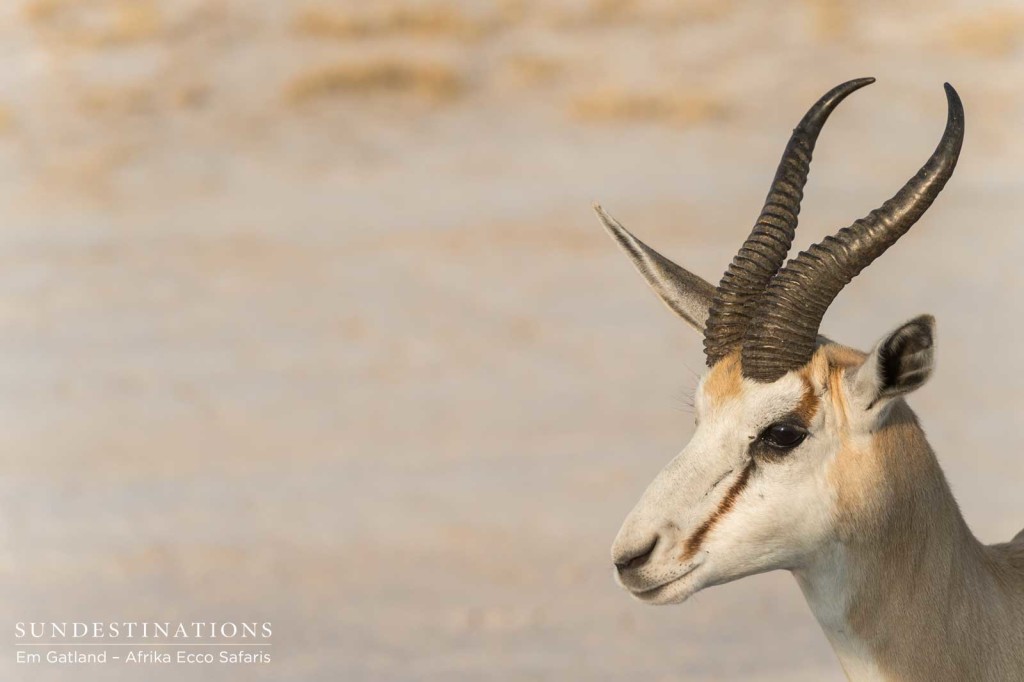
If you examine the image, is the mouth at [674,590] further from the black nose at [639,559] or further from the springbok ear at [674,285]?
the springbok ear at [674,285]

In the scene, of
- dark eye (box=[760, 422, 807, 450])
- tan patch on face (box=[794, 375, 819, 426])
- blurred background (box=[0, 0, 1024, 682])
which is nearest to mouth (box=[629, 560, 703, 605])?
dark eye (box=[760, 422, 807, 450])

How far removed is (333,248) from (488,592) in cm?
754

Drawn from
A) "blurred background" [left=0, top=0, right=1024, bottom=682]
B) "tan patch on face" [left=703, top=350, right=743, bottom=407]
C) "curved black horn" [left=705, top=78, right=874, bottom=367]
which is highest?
"blurred background" [left=0, top=0, right=1024, bottom=682]

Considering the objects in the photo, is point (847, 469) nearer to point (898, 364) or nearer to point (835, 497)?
point (835, 497)

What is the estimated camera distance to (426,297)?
56.9 ft

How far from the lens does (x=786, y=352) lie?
5234 millimetres

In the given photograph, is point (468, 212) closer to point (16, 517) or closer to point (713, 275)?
point (713, 275)

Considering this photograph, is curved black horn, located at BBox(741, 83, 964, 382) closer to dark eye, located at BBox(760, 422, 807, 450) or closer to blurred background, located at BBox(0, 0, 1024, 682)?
dark eye, located at BBox(760, 422, 807, 450)

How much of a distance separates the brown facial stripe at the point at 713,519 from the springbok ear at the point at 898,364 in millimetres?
455

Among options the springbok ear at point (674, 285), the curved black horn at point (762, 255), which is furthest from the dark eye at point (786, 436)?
the springbok ear at point (674, 285)

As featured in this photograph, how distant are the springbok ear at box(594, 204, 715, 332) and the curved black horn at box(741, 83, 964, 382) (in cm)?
54

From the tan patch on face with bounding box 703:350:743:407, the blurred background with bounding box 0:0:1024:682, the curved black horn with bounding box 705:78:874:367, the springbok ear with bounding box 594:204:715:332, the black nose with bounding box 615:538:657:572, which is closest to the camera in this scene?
the black nose with bounding box 615:538:657:572

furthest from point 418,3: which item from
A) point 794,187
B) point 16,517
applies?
point 794,187

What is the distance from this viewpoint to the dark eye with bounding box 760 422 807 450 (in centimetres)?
514
